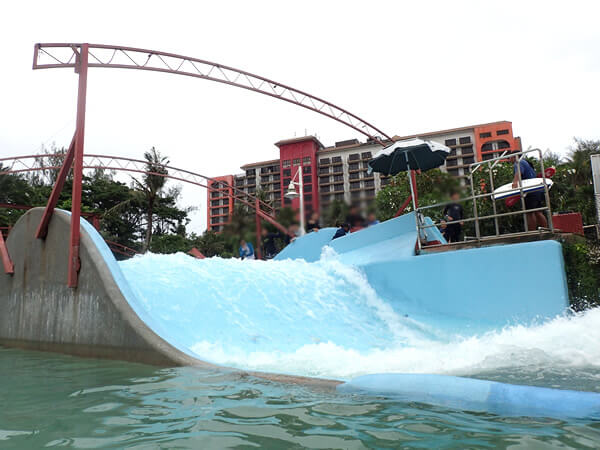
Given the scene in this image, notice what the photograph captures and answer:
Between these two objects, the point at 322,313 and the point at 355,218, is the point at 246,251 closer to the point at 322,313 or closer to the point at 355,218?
the point at 355,218

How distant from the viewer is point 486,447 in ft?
6.90

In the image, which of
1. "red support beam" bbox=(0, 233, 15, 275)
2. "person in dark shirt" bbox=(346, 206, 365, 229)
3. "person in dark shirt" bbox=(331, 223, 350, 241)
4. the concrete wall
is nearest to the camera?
the concrete wall

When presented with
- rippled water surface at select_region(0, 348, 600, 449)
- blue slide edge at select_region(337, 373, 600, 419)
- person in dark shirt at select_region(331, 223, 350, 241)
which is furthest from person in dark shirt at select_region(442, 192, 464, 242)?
blue slide edge at select_region(337, 373, 600, 419)

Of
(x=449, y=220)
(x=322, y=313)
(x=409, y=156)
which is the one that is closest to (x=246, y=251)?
(x=409, y=156)

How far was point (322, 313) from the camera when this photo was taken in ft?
23.0

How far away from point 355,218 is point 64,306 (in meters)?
5.38

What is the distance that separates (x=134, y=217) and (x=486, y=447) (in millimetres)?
36320

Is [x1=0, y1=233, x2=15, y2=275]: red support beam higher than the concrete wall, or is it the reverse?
[x1=0, y1=233, x2=15, y2=275]: red support beam

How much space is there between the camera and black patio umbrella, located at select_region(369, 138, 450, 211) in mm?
9141

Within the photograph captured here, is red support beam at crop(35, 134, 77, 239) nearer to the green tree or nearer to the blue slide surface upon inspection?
the blue slide surface

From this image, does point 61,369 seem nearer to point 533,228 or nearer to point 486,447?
point 486,447

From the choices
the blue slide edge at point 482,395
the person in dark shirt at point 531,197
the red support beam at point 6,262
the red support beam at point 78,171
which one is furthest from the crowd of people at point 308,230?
the blue slide edge at point 482,395

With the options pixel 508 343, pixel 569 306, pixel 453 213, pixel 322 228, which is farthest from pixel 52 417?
pixel 322 228

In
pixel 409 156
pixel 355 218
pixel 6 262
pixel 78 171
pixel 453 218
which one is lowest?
pixel 6 262
